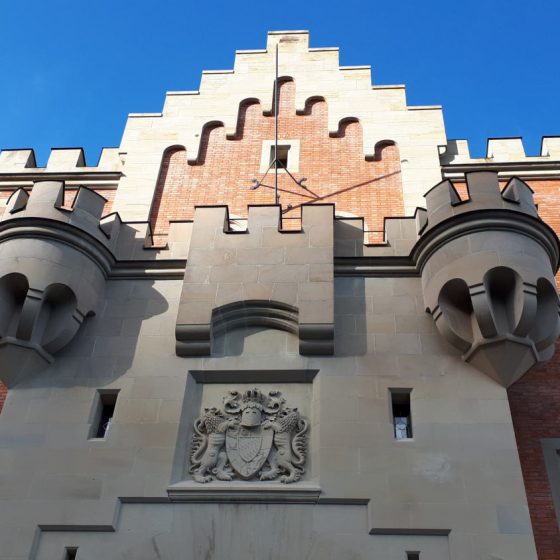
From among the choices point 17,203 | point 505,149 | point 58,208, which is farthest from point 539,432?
point 17,203

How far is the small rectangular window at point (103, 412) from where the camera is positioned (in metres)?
10.7

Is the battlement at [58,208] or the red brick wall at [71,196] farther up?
the red brick wall at [71,196]

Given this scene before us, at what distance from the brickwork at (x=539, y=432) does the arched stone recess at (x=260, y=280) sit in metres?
3.36

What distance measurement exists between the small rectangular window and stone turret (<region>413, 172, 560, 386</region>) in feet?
17.1

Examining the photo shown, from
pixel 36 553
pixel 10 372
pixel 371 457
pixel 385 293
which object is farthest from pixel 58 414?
pixel 385 293

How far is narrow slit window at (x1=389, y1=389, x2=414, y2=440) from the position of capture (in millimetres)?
10398

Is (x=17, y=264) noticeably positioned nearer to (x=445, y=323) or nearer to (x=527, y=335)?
(x=445, y=323)

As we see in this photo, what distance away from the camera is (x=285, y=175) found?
16141 mm

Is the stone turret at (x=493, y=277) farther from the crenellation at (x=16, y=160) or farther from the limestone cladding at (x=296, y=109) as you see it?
the crenellation at (x=16, y=160)

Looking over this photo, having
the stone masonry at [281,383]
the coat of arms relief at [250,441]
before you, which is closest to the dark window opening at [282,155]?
the stone masonry at [281,383]

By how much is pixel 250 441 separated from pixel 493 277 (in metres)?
4.42

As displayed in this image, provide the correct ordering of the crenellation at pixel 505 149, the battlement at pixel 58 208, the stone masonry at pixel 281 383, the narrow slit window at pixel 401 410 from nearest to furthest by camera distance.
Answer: the stone masonry at pixel 281 383
the narrow slit window at pixel 401 410
the battlement at pixel 58 208
the crenellation at pixel 505 149

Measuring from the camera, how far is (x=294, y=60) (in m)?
19.2

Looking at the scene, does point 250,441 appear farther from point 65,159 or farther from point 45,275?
point 65,159
